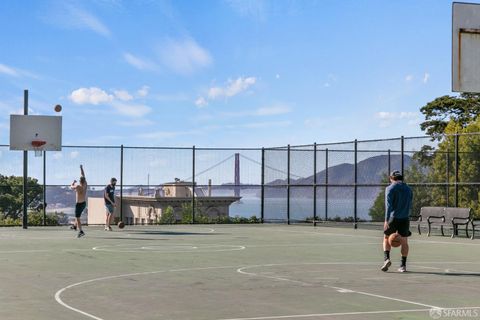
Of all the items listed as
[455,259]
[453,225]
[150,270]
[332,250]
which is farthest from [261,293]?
[453,225]

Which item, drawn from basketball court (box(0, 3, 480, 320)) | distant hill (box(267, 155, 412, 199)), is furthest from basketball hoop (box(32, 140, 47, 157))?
distant hill (box(267, 155, 412, 199))

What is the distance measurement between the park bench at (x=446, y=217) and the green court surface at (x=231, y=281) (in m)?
2.85

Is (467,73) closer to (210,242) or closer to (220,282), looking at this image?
(220,282)

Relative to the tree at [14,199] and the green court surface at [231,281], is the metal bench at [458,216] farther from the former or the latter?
the tree at [14,199]

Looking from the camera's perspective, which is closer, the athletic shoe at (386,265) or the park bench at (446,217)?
the athletic shoe at (386,265)

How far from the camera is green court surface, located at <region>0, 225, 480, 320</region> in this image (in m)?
10.1

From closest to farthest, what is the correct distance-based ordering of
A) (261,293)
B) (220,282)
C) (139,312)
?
(139,312) < (261,293) < (220,282)

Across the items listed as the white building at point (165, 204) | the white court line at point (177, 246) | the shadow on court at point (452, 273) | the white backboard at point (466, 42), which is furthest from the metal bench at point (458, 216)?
the white building at point (165, 204)

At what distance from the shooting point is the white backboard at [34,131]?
31844 millimetres

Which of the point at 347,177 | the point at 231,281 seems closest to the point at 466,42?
the point at 231,281

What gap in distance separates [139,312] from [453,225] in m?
17.8

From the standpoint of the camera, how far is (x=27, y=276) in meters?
13.9

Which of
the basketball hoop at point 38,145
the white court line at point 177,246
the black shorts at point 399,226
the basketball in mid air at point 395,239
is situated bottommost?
the white court line at point 177,246

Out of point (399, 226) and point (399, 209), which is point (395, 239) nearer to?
point (399, 226)
